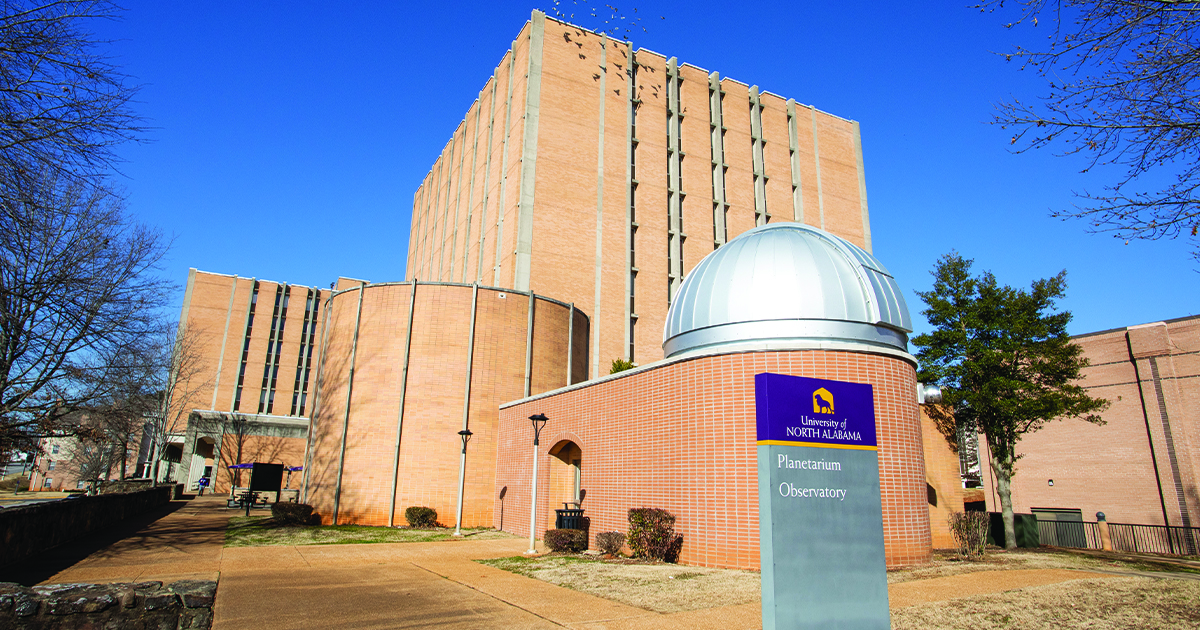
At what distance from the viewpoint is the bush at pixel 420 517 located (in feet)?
79.7

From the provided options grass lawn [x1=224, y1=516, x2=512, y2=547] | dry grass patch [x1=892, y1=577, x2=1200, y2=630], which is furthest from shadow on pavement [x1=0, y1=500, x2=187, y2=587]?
dry grass patch [x1=892, y1=577, x2=1200, y2=630]

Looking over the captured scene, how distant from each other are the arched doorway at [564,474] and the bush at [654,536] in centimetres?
630

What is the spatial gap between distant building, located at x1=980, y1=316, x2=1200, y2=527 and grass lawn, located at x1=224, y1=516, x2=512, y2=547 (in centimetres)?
2773

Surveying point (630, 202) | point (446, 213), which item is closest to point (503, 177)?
point (630, 202)

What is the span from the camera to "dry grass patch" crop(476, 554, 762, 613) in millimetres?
9711

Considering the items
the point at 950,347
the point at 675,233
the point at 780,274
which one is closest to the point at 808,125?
the point at 675,233

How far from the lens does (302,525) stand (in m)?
24.2

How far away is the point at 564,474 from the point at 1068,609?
584 inches

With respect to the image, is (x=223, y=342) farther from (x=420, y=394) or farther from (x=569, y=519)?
(x=569, y=519)

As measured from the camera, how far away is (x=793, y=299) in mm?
15273

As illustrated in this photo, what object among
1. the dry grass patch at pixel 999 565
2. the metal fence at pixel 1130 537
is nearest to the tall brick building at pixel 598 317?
the dry grass patch at pixel 999 565

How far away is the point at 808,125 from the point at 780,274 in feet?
130

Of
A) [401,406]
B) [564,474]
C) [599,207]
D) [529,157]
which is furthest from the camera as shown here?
[599,207]

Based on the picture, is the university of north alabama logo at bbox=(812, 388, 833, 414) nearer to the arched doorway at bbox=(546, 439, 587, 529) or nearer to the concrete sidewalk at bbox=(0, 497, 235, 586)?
the concrete sidewalk at bbox=(0, 497, 235, 586)
